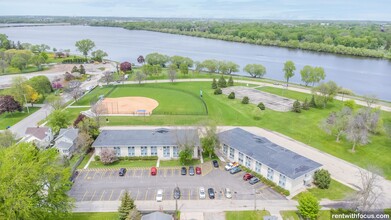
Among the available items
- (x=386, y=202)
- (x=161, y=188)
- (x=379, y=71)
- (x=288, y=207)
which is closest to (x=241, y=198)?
(x=288, y=207)

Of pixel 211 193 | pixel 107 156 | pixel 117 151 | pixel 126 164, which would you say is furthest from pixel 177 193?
pixel 117 151

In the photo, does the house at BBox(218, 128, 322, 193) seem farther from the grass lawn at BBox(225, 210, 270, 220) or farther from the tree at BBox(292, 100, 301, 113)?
the tree at BBox(292, 100, 301, 113)

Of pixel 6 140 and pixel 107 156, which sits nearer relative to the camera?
pixel 6 140

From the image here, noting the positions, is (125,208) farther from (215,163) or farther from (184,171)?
(215,163)

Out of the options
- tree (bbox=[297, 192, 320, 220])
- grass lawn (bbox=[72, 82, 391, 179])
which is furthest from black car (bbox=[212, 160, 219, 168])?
tree (bbox=[297, 192, 320, 220])

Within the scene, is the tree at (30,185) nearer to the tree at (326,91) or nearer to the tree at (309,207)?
the tree at (309,207)

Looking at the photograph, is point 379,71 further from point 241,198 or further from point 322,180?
point 241,198

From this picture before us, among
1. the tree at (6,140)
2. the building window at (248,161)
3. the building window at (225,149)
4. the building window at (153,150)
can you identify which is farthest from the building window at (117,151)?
the building window at (248,161)
